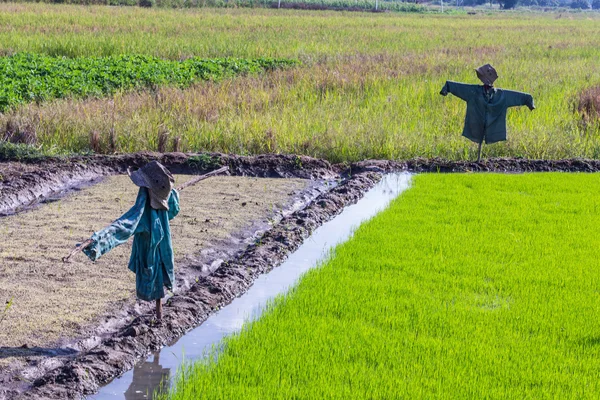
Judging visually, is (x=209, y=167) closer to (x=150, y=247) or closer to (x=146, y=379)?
(x=150, y=247)

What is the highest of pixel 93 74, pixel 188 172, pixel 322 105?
pixel 93 74

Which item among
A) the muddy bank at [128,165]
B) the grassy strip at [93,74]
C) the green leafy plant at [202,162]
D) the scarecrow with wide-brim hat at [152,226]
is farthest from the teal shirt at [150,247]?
the grassy strip at [93,74]

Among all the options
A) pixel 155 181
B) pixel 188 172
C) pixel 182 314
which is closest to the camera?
pixel 155 181

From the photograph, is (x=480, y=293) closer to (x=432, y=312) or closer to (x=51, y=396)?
(x=432, y=312)

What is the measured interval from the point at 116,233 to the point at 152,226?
0.43 m

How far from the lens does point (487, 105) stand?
34.0ft

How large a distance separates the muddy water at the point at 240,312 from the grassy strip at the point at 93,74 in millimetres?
A: 6454

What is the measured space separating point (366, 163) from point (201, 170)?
Answer: 91.4 inches

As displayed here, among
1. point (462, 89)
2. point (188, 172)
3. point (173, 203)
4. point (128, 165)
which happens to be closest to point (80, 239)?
point (173, 203)

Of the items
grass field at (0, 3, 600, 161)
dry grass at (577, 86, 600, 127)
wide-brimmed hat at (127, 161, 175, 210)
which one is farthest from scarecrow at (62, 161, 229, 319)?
dry grass at (577, 86, 600, 127)

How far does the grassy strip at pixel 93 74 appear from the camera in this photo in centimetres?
1400

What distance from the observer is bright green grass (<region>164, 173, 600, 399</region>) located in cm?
477

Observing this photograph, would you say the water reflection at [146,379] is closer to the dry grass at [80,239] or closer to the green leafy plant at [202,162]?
the dry grass at [80,239]

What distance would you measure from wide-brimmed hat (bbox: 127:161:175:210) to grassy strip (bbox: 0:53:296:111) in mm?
8322
